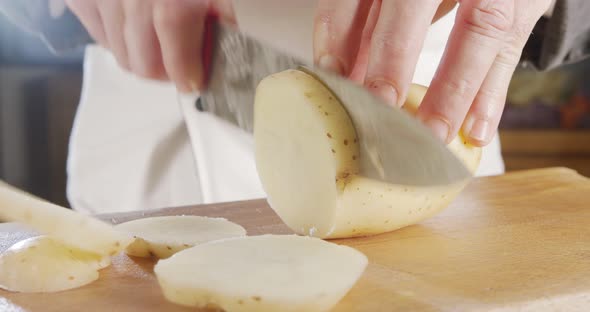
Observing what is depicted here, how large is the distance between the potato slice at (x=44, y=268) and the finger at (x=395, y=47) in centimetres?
44

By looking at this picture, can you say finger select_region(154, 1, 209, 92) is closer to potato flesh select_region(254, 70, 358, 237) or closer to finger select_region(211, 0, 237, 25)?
finger select_region(211, 0, 237, 25)

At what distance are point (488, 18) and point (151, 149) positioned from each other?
1053 millimetres

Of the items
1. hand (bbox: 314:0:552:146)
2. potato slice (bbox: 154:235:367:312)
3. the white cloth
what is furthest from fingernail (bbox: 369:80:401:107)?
the white cloth

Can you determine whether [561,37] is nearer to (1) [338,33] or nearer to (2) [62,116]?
(1) [338,33]

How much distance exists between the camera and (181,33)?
1.12m

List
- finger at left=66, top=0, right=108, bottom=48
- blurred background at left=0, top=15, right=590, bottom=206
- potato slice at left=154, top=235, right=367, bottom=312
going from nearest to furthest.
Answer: potato slice at left=154, top=235, right=367, bottom=312
finger at left=66, top=0, right=108, bottom=48
blurred background at left=0, top=15, right=590, bottom=206

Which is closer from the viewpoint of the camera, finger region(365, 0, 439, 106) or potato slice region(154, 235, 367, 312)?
potato slice region(154, 235, 367, 312)

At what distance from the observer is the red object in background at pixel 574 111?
3428 millimetres

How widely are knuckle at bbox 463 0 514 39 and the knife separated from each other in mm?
216

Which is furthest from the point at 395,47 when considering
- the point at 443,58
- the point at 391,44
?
the point at 443,58

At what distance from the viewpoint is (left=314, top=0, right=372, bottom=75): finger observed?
3.35 feet

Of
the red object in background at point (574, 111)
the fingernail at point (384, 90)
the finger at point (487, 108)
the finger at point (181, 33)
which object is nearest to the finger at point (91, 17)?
the finger at point (181, 33)

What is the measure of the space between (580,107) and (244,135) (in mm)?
2292

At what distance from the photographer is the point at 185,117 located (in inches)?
67.4
